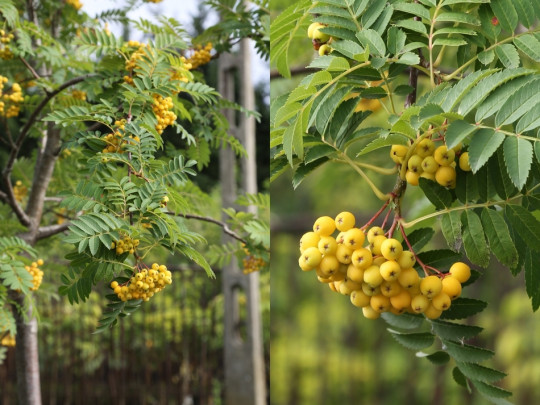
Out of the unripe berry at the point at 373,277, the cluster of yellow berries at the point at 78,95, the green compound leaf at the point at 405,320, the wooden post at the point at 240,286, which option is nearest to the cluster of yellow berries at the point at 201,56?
the cluster of yellow berries at the point at 78,95

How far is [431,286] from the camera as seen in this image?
0.61 m

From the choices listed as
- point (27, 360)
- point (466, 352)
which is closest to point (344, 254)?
point (466, 352)

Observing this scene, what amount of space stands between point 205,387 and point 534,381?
5.09 ft

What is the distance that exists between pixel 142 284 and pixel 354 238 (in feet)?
1.16

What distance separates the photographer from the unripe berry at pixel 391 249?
600 millimetres

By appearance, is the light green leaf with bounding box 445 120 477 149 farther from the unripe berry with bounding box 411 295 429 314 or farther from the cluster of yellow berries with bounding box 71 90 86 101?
the cluster of yellow berries with bounding box 71 90 86 101

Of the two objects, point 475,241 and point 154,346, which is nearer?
point 475,241

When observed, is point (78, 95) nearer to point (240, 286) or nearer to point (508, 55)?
point (508, 55)

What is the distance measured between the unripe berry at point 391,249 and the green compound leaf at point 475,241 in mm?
89

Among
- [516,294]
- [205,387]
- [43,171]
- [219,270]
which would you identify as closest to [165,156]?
[43,171]

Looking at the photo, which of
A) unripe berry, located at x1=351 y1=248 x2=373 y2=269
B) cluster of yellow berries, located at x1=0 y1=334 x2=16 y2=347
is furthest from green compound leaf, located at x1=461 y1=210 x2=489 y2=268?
cluster of yellow berries, located at x1=0 y1=334 x2=16 y2=347

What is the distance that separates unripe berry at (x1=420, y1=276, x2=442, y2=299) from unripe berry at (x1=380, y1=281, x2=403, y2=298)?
0.08 feet

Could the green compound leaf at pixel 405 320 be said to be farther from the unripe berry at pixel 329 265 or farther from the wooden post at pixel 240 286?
the wooden post at pixel 240 286

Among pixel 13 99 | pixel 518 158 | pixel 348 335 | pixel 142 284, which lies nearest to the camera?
pixel 518 158
